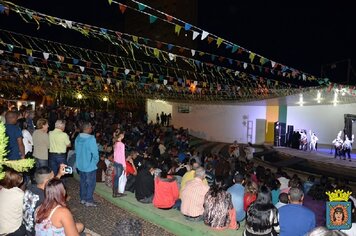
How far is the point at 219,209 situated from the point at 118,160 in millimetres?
2801

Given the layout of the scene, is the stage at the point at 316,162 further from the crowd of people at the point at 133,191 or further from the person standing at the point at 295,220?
the person standing at the point at 295,220

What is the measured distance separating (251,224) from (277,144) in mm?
19484

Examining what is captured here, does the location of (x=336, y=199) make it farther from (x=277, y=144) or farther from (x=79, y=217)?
(x=277, y=144)

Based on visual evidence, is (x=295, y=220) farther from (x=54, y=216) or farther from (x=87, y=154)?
(x=87, y=154)

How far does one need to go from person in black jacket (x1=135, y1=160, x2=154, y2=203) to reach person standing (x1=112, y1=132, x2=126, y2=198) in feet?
1.66

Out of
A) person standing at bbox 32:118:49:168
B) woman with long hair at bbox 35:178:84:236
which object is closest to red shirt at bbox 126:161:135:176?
person standing at bbox 32:118:49:168

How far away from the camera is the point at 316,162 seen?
1692cm

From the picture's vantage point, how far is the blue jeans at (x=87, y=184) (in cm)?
700

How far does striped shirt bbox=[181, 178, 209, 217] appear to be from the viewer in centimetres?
621

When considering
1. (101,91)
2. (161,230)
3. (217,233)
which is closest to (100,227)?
(161,230)

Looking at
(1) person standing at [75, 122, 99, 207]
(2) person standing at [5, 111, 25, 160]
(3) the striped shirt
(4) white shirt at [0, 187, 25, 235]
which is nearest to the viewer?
(4) white shirt at [0, 187, 25, 235]

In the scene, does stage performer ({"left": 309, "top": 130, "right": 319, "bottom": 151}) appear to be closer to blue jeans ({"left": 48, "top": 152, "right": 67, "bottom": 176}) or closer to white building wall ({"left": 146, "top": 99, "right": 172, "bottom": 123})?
white building wall ({"left": 146, "top": 99, "right": 172, "bottom": 123})

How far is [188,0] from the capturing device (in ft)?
157

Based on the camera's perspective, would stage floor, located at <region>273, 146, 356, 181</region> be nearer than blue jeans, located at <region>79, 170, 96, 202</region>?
No
